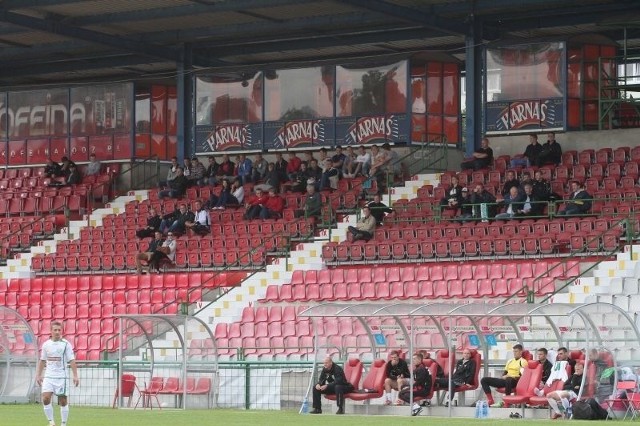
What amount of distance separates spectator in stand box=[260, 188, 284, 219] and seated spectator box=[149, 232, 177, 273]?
2.25 m

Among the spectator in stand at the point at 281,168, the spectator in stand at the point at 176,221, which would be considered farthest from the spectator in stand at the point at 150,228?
the spectator in stand at the point at 281,168

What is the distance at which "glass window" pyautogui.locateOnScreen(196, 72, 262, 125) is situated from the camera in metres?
42.7

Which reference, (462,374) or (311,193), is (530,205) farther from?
(462,374)

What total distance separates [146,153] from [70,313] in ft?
33.1

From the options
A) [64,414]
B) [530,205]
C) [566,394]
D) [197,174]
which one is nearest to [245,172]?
[197,174]

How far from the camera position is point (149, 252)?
1471 inches

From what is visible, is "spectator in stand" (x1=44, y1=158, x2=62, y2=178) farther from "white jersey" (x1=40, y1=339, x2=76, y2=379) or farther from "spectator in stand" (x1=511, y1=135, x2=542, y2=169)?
"white jersey" (x1=40, y1=339, x2=76, y2=379)

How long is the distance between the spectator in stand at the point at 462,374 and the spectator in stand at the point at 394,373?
0.63 m

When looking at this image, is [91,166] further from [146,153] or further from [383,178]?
[383,178]

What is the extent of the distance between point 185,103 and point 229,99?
1.44 m

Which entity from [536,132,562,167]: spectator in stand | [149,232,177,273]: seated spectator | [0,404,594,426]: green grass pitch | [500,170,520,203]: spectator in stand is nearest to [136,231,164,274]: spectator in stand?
[149,232,177,273]: seated spectator

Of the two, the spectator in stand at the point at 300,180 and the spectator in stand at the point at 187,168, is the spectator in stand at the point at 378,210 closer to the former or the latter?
the spectator in stand at the point at 300,180

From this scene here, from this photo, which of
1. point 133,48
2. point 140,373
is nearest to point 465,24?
point 133,48

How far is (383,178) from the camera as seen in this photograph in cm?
3866
